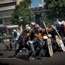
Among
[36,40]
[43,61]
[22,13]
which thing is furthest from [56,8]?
[43,61]

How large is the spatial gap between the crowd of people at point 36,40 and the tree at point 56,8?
5.31 ft

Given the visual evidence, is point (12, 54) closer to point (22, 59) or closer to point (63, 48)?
point (22, 59)

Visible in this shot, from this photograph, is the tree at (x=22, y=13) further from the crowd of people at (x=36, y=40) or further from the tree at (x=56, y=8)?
the crowd of people at (x=36, y=40)

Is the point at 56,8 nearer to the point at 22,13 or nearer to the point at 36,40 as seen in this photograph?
the point at 22,13

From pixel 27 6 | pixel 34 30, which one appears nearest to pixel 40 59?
pixel 34 30

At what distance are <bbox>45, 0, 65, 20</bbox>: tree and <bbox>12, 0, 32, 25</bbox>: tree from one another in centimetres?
77

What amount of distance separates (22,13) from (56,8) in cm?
226

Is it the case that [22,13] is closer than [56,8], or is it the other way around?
[22,13]

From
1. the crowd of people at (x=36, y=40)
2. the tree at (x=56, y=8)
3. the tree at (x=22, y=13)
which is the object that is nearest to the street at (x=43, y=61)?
the crowd of people at (x=36, y=40)

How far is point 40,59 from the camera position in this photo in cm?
847

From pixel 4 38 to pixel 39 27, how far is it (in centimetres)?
219

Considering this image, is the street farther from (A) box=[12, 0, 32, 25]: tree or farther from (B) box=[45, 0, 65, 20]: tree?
(B) box=[45, 0, 65, 20]: tree

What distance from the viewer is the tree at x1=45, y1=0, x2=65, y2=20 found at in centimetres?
1089

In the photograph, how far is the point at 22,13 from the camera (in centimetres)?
1105
